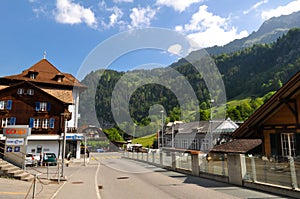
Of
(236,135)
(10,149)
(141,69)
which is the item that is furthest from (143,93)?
(10,149)

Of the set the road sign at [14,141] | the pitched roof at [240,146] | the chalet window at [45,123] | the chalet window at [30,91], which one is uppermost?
the chalet window at [30,91]

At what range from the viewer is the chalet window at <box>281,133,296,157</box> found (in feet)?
40.2

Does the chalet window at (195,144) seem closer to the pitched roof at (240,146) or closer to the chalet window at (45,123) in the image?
the chalet window at (45,123)

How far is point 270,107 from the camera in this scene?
40.8ft

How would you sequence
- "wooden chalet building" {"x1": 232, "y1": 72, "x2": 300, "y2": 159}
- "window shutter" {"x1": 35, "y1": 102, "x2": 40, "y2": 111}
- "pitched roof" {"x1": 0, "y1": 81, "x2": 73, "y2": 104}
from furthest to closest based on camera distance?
"pitched roof" {"x1": 0, "y1": 81, "x2": 73, "y2": 104}
"window shutter" {"x1": 35, "y1": 102, "x2": 40, "y2": 111}
"wooden chalet building" {"x1": 232, "y1": 72, "x2": 300, "y2": 159}

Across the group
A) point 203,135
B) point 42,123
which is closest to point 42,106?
point 42,123

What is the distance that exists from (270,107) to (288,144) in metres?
2.18

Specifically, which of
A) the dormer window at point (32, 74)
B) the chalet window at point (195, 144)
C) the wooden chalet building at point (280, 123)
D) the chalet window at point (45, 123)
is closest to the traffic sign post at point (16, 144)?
the chalet window at point (45, 123)

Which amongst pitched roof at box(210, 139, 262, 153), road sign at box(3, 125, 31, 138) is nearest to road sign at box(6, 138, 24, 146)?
road sign at box(3, 125, 31, 138)

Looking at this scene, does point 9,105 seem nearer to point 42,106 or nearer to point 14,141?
point 42,106

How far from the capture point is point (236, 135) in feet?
47.8

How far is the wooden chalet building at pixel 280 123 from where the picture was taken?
11422 millimetres

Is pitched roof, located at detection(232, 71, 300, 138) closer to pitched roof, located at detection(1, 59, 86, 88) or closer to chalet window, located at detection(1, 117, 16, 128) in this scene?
pitched roof, located at detection(1, 59, 86, 88)

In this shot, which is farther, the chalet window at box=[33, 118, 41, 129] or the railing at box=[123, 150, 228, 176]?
the chalet window at box=[33, 118, 41, 129]
